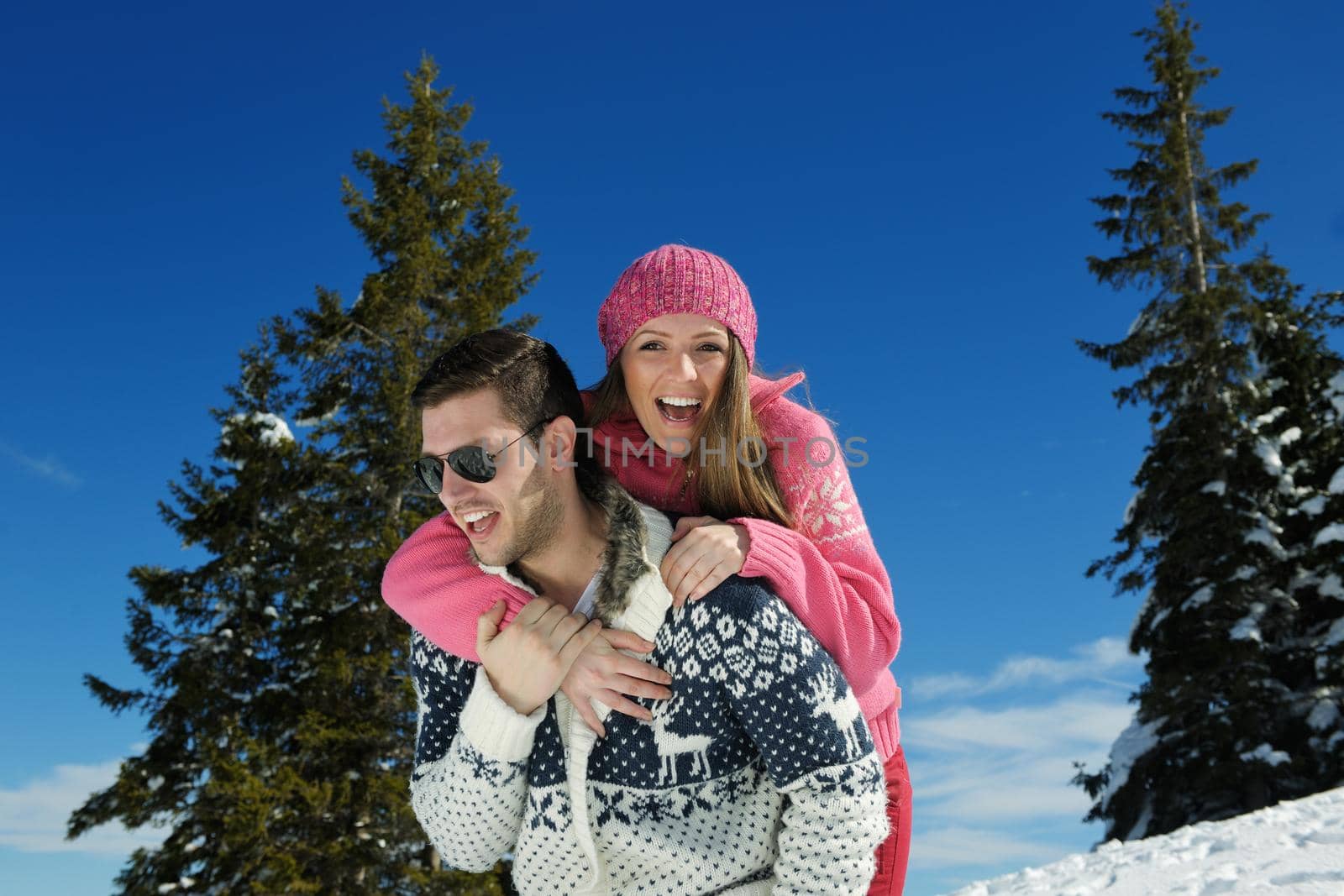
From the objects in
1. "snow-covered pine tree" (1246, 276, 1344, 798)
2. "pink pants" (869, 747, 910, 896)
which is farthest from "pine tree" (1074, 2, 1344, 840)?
"pink pants" (869, 747, 910, 896)

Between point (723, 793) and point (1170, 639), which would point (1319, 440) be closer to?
point (1170, 639)

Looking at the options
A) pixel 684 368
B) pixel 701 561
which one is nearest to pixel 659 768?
pixel 701 561

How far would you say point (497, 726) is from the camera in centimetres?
271

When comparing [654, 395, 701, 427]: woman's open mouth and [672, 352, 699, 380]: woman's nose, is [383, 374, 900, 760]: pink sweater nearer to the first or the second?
[654, 395, 701, 427]: woman's open mouth

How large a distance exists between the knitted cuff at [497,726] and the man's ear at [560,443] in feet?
2.19

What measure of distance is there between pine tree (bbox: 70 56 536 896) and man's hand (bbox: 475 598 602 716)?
11.2 meters

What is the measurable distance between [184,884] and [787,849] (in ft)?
43.8

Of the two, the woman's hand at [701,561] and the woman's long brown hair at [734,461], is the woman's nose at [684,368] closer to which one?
the woman's long brown hair at [734,461]

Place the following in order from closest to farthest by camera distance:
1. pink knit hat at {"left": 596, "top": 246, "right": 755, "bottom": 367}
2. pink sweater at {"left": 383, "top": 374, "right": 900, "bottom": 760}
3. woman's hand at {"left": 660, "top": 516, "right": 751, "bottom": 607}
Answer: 1. woman's hand at {"left": 660, "top": 516, "right": 751, "bottom": 607}
2. pink sweater at {"left": 383, "top": 374, "right": 900, "bottom": 760}
3. pink knit hat at {"left": 596, "top": 246, "right": 755, "bottom": 367}

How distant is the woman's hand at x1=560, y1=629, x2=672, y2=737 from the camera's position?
107 inches

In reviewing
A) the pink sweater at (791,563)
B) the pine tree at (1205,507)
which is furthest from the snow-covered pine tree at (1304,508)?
the pink sweater at (791,563)

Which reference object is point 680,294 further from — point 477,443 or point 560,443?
point 477,443

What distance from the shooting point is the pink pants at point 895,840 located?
3.39 m

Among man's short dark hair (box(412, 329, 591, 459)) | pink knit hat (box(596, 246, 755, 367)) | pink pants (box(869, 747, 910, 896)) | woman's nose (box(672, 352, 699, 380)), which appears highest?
pink knit hat (box(596, 246, 755, 367))
